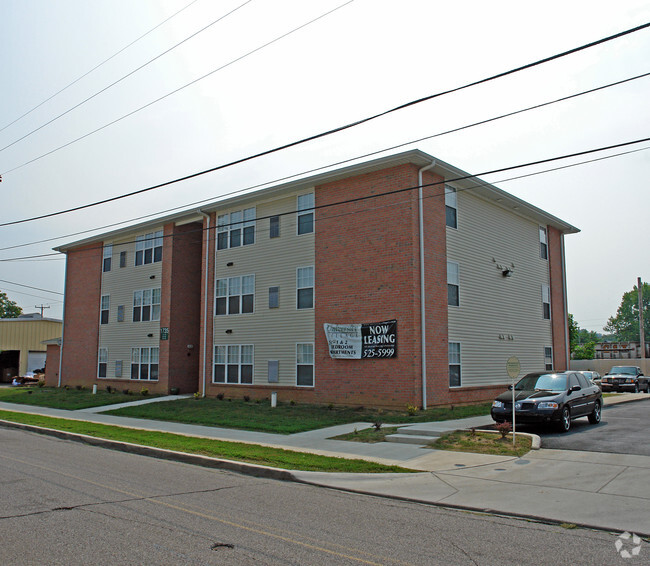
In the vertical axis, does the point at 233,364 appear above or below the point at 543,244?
below

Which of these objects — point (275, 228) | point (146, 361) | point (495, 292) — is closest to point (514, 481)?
point (495, 292)

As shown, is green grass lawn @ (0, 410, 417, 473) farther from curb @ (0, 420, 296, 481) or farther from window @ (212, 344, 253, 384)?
window @ (212, 344, 253, 384)

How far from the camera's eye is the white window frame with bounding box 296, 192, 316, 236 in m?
23.7

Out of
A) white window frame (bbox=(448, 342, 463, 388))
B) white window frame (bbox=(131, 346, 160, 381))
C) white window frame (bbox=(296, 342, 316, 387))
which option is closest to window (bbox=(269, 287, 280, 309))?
white window frame (bbox=(296, 342, 316, 387))

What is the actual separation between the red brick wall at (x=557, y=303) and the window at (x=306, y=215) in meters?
13.4

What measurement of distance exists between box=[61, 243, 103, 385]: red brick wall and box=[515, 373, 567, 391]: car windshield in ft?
82.2

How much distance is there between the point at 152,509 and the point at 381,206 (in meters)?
15.5

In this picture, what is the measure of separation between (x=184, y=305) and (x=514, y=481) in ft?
75.0

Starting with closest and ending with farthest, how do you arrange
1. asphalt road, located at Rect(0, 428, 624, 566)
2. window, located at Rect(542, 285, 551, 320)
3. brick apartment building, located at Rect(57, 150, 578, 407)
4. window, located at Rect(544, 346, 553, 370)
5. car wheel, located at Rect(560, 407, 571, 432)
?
1. asphalt road, located at Rect(0, 428, 624, 566)
2. car wheel, located at Rect(560, 407, 571, 432)
3. brick apartment building, located at Rect(57, 150, 578, 407)
4. window, located at Rect(544, 346, 553, 370)
5. window, located at Rect(542, 285, 551, 320)

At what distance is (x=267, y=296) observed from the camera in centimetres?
2498

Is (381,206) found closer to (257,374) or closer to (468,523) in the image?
A: (257,374)

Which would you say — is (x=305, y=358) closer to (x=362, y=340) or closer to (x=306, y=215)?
(x=362, y=340)

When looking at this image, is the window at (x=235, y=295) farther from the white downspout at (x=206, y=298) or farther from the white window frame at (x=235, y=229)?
the white window frame at (x=235, y=229)

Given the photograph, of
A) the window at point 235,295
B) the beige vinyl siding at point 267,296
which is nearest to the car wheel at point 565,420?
the beige vinyl siding at point 267,296
